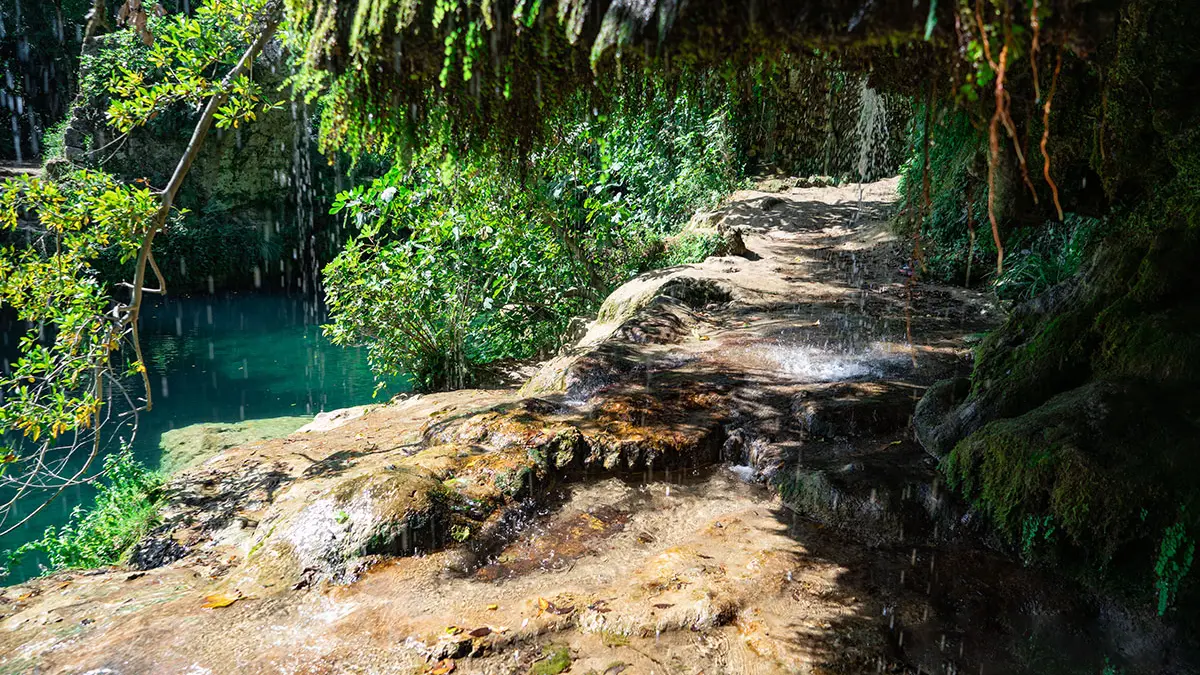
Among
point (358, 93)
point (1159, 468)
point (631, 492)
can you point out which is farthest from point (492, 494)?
point (1159, 468)

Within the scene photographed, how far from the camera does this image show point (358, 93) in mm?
2912

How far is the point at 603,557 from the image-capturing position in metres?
3.96

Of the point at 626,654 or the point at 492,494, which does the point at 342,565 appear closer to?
the point at 492,494

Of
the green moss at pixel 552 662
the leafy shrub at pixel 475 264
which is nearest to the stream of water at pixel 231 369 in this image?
the leafy shrub at pixel 475 264

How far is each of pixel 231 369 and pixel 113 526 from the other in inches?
421

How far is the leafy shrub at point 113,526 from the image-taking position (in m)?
5.29

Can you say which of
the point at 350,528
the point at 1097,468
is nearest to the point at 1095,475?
the point at 1097,468

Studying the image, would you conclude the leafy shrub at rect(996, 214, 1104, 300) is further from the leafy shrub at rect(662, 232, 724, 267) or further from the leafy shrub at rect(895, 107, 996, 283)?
the leafy shrub at rect(662, 232, 724, 267)

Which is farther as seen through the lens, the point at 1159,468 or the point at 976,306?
the point at 976,306

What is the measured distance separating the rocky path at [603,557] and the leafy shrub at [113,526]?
280 millimetres

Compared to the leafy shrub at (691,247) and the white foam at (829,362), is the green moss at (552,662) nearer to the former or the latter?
the white foam at (829,362)

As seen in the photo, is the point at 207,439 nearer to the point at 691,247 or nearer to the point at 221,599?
the point at 221,599

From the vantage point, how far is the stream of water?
1250cm

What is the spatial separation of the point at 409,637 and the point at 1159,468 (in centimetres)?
355
